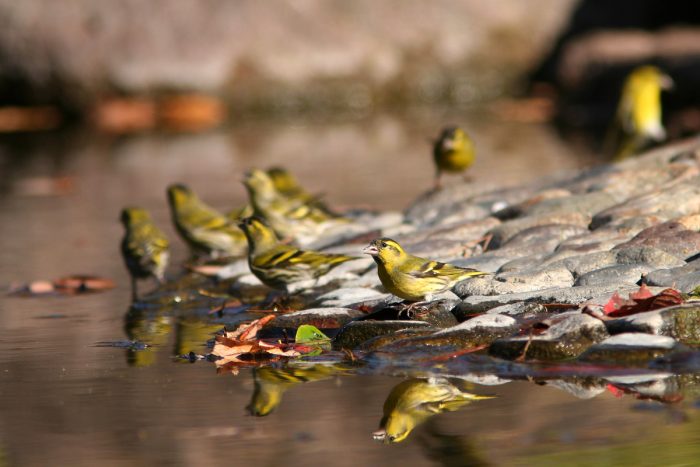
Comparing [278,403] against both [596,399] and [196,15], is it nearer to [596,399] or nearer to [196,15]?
[596,399]

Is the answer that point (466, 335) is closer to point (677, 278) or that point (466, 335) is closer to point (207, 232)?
point (677, 278)

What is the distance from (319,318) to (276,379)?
2.72ft

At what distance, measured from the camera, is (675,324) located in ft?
15.8

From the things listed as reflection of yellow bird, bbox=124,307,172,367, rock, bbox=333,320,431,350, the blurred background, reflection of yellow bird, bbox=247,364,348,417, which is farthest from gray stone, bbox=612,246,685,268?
reflection of yellow bird, bbox=124,307,172,367

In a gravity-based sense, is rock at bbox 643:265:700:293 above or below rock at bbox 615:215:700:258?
below

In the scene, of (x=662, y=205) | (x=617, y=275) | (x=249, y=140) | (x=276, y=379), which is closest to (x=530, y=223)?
(x=662, y=205)

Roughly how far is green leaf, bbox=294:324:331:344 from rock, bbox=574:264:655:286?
1.19 metres

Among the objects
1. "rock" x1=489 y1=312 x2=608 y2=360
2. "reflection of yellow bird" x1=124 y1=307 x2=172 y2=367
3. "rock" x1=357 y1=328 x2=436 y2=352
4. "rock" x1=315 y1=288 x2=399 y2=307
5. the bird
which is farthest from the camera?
the bird

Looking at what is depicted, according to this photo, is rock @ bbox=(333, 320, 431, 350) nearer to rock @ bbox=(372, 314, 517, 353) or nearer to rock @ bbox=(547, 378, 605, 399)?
rock @ bbox=(372, 314, 517, 353)

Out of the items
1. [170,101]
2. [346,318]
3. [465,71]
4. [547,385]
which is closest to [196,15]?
[170,101]

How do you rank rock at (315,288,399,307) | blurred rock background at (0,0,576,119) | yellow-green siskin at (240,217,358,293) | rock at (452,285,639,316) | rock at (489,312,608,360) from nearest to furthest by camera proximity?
1. rock at (489,312,608,360)
2. rock at (452,285,639,316)
3. rock at (315,288,399,307)
4. yellow-green siskin at (240,217,358,293)
5. blurred rock background at (0,0,576,119)

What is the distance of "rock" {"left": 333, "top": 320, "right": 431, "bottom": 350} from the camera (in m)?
5.29

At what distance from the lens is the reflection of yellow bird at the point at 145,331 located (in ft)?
18.2

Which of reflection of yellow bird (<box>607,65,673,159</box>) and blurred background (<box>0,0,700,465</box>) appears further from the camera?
reflection of yellow bird (<box>607,65,673,159</box>)
